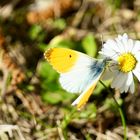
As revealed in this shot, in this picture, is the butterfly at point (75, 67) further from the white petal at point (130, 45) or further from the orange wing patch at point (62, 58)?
the white petal at point (130, 45)

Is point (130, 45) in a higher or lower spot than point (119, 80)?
higher

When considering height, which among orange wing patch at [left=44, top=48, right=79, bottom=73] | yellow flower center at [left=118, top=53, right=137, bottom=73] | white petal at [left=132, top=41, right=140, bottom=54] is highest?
orange wing patch at [left=44, top=48, right=79, bottom=73]

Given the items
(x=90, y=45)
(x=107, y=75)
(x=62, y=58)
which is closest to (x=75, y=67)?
(x=62, y=58)

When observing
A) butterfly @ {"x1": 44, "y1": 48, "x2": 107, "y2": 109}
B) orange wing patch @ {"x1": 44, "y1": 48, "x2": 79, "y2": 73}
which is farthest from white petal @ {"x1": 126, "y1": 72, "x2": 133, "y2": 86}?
orange wing patch @ {"x1": 44, "y1": 48, "x2": 79, "y2": 73}

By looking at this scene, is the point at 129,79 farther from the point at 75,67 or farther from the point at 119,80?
the point at 75,67

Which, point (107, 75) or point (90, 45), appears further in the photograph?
point (90, 45)

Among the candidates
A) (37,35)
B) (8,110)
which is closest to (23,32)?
(37,35)

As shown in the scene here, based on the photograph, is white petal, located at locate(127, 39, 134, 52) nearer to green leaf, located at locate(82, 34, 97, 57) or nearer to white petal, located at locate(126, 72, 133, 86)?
white petal, located at locate(126, 72, 133, 86)
